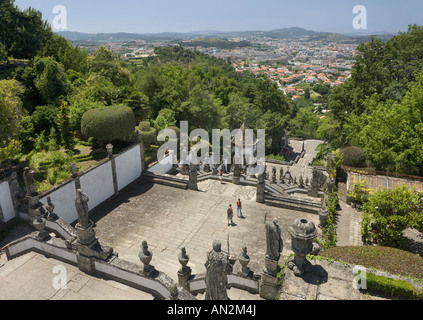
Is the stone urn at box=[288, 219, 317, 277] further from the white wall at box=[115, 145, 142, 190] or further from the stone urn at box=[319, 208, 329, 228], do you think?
the white wall at box=[115, 145, 142, 190]

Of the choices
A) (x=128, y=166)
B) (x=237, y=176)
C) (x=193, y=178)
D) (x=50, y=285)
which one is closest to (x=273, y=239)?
(x=50, y=285)

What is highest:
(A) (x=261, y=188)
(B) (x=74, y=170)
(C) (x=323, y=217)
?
(B) (x=74, y=170)

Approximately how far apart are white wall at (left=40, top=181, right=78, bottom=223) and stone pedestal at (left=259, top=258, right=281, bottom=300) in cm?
1095

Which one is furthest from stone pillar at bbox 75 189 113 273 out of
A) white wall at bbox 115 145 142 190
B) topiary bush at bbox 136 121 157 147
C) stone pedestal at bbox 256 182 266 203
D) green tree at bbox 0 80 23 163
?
topiary bush at bbox 136 121 157 147

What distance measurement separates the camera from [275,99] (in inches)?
1721

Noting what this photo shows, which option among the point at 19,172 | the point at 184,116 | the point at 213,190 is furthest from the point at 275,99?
the point at 19,172

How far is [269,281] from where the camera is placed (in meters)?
9.39

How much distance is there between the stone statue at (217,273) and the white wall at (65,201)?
1058 centimetres

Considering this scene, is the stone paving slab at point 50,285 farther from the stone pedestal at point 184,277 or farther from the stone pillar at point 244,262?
the stone pillar at point 244,262

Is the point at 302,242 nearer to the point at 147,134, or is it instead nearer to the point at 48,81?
the point at 147,134

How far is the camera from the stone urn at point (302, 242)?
8383mm

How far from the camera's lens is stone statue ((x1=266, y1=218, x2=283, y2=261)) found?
27.6 feet

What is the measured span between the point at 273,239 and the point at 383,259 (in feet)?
14.3
